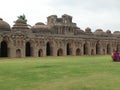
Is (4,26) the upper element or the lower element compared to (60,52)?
upper

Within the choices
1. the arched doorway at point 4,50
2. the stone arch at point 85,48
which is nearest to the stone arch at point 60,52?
the stone arch at point 85,48

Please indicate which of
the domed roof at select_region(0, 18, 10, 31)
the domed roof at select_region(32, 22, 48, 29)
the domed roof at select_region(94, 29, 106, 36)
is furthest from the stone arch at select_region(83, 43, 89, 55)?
the domed roof at select_region(0, 18, 10, 31)

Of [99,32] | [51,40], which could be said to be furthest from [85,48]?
[51,40]

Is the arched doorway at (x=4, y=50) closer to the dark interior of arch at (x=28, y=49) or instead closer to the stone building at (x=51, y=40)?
the stone building at (x=51, y=40)

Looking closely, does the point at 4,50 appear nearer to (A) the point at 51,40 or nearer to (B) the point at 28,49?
(B) the point at 28,49

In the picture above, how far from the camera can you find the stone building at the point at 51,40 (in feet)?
169

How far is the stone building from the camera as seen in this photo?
51656mm

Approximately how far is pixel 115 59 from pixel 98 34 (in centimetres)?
4433

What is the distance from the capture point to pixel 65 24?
65312 mm

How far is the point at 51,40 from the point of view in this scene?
57688mm

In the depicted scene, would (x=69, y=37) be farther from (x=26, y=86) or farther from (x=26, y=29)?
(x=26, y=86)

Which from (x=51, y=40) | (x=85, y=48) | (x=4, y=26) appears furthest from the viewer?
(x=85, y=48)

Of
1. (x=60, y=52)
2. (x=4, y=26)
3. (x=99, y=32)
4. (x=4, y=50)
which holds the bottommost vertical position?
(x=60, y=52)

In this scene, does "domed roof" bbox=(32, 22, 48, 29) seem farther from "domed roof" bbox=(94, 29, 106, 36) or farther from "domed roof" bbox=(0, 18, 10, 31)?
"domed roof" bbox=(94, 29, 106, 36)
